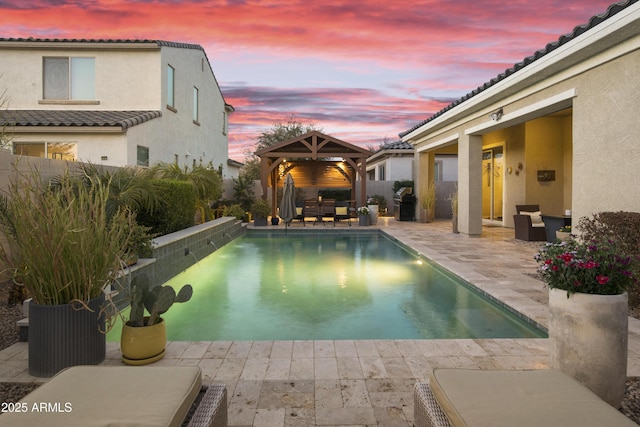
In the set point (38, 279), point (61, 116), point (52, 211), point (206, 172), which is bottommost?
point (38, 279)

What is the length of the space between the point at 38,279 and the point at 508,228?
14285mm

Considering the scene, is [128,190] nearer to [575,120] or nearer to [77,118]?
[77,118]

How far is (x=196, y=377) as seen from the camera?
229cm

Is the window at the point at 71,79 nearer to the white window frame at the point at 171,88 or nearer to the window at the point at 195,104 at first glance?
the white window frame at the point at 171,88

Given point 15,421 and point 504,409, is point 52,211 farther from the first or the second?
point 504,409

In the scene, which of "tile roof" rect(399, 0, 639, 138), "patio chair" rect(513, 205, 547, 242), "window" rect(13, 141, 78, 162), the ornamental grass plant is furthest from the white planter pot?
"window" rect(13, 141, 78, 162)

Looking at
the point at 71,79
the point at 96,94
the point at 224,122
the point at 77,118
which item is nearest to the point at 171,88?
the point at 96,94

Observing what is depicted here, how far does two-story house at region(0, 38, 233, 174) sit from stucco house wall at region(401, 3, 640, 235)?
30.0 feet

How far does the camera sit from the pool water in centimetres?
503

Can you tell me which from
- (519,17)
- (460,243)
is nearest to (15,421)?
(460,243)

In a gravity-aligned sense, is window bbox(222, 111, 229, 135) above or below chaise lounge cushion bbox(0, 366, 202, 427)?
above

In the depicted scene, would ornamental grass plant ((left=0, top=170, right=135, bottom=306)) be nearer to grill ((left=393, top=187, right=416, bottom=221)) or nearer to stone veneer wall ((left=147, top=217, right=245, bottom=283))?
stone veneer wall ((left=147, top=217, right=245, bottom=283))

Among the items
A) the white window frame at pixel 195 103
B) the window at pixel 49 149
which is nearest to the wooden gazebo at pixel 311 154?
the white window frame at pixel 195 103

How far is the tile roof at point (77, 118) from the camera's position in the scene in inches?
459
